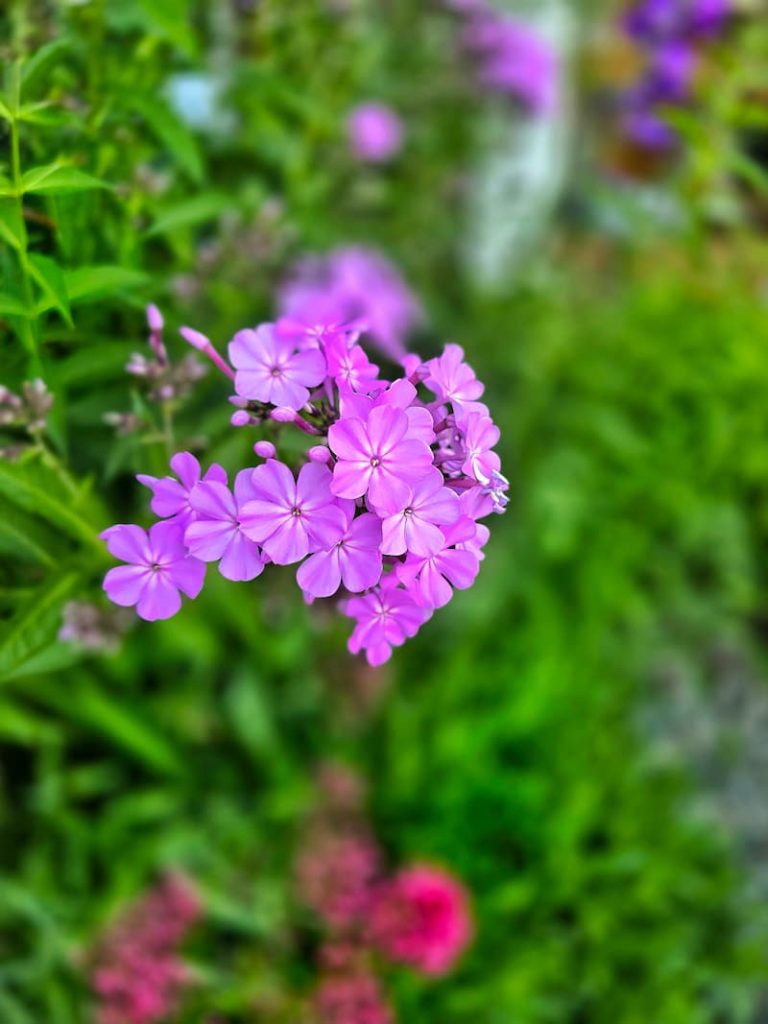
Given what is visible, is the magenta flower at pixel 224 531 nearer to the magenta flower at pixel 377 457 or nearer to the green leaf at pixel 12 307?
the magenta flower at pixel 377 457

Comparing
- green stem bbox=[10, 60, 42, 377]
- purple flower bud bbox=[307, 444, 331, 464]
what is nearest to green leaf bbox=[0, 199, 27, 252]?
green stem bbox=[10, 60, 42, 377]

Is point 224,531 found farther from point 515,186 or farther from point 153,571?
point 515,186

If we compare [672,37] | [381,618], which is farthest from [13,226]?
[672,37]

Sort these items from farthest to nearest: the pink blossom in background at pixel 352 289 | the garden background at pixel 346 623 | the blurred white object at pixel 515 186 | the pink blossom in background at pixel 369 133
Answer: the blurred white object at pixel 515 186 < the pink blossom in background at pixel 369 133 < the pink blossom in background at pixel 352 289 < the garden background at pixel 346 623

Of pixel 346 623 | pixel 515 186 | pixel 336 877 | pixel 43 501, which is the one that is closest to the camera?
pixel 43 501

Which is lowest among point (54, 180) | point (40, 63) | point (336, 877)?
point (336, 877)

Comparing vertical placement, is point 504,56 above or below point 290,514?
above

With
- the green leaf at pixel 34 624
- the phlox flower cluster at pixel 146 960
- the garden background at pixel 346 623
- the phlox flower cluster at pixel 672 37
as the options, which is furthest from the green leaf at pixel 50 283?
the phlox flower cluster at pixel 672 37
